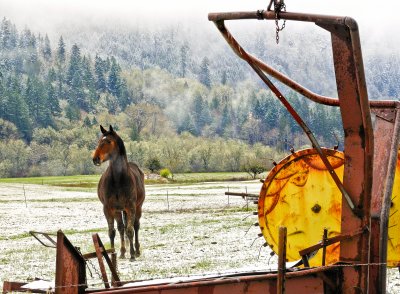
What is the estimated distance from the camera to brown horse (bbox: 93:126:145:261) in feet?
62.6

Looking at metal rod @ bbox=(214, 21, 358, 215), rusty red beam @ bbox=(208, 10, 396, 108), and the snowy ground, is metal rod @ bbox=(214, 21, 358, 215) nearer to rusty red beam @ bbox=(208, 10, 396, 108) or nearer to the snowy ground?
rusty red beam @ bbox=(208, 10, 396, 108)

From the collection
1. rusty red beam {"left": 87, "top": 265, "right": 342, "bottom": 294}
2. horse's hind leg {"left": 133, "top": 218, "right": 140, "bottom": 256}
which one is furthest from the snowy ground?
rusty red beam {"left": 87, "top": 265, "right": 342, "bottom": 294}

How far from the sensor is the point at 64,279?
6809mm

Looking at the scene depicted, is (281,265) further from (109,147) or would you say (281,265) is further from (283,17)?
(109,147)

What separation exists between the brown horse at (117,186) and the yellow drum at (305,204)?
345 inches

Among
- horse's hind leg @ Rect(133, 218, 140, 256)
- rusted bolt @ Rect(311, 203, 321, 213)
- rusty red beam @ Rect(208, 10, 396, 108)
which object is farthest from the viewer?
horse's hind leg @ Rect(133, 218, 140, 256)

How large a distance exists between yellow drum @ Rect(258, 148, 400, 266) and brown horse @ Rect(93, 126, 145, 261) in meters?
8.76

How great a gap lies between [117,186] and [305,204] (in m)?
9.72

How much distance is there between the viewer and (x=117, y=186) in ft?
63.6

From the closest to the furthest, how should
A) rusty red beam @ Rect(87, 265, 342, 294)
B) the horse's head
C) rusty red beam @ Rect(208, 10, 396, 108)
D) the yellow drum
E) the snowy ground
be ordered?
rusty red beam @ Rect(208, 10, 396, 108), rusty red beam @ Rect(87, 265, 342, 294), the yellow drum, the snowy ground, the horse's head

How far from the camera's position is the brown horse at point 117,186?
19094 millimetres

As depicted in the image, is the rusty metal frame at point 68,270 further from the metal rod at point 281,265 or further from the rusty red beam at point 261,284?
the metal rod at point 281,265

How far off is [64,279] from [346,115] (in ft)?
10.6

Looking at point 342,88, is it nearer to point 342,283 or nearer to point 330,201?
point 342,283
